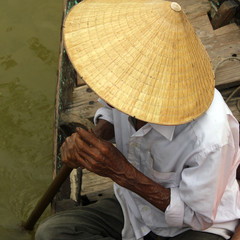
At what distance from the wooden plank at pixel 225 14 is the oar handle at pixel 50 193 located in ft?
7.04

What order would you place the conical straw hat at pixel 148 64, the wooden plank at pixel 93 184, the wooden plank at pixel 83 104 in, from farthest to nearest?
1. the wooden plank at pixel 83 104
2. the wooden plank at pixel 93 184
3. the conical straw hat at pixel 148 64

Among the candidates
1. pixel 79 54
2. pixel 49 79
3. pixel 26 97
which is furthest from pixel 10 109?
pixel 79 54

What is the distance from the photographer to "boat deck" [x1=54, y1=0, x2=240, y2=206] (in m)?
Answer: 2.62

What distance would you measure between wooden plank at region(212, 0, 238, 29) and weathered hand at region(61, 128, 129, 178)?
217 centimetres

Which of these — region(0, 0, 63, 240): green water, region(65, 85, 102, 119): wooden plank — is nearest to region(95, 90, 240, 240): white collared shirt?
region(65, 85, 102, 119): wooden plank

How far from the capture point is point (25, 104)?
3836 millimetres

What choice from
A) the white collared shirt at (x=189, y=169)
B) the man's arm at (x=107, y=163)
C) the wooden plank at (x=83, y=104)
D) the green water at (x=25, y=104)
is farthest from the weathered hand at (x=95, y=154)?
the green water at (x=25, y=104)

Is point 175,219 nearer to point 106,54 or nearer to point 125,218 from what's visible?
point 125,218

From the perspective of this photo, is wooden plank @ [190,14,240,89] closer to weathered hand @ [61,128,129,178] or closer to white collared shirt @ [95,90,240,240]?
white collared shirt @ [95,90,240,240]

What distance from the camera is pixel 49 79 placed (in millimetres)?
4039

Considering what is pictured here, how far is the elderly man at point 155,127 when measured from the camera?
1.23 m

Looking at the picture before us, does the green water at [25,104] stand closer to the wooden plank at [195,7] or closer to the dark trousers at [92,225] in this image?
the dark trousers at [92,225]

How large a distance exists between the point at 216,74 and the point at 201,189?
154 centimetres

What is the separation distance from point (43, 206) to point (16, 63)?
2334 millimetres
